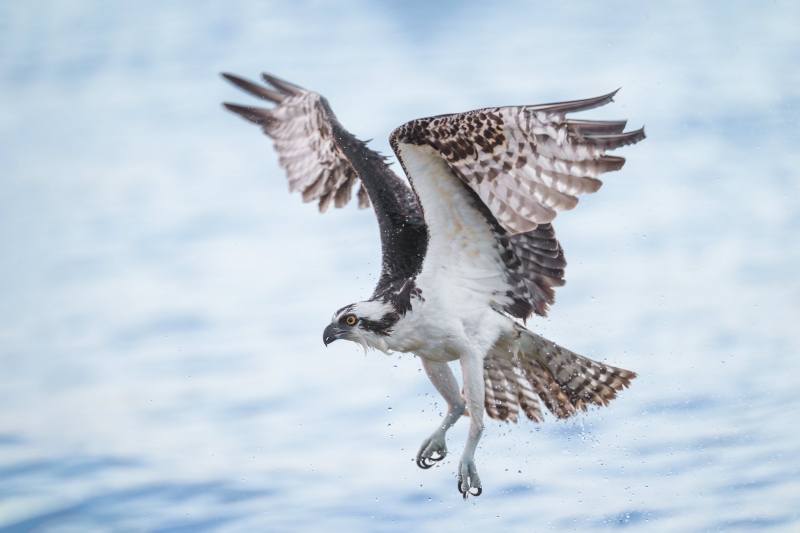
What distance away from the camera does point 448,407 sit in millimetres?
8258

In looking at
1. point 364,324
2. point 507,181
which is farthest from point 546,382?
point 507,181

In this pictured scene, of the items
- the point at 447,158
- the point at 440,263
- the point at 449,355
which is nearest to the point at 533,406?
the point at 449,355

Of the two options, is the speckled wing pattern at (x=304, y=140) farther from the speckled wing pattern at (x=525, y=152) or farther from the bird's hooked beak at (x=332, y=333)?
the speckled wing pattern at (x=525, y=152)

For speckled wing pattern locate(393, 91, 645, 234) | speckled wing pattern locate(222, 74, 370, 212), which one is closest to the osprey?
speckled wing pattern locate(393, 91, 645, 234)

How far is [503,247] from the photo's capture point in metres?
7.90

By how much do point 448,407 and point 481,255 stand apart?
1.44 meters

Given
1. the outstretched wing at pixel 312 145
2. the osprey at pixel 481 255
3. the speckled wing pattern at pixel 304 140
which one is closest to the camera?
the osprey at pixel 481 255

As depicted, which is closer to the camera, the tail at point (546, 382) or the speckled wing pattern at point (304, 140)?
the tail at point (546, 382)

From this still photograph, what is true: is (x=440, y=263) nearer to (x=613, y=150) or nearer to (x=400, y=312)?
(x=400, y=312)

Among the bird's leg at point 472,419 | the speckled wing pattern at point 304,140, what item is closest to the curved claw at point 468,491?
the bird's leg at point 472,419

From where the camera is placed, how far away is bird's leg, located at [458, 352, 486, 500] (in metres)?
7.41

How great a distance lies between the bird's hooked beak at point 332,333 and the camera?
25.3 feet

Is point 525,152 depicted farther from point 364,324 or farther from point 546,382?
point 546,382

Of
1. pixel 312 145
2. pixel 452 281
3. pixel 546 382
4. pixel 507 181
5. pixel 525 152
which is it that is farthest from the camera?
pixel 312 145
